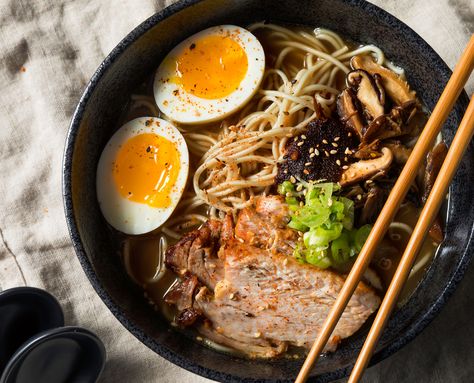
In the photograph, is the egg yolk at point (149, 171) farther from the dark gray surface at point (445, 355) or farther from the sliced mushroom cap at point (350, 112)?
the dark gray surface at point (445, 355)

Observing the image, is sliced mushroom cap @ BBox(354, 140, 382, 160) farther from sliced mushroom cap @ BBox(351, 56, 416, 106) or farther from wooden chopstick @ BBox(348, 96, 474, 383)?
wooden chopstick @ BBox(348, 96, 474, 383)

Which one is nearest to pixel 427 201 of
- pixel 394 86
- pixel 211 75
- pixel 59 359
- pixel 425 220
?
pixel 425 220

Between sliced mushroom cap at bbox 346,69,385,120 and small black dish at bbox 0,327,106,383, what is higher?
sliced mushroom cap at bbox 346,69,385,120

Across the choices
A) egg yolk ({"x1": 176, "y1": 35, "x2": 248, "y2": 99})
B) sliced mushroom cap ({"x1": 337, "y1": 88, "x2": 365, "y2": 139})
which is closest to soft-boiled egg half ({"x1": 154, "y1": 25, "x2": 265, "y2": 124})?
egg yolk ({"x1": 176, "y1": 35, "x2": 248, "y2": 99})

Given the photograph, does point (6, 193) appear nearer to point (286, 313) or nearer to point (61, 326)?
point (61, 326)

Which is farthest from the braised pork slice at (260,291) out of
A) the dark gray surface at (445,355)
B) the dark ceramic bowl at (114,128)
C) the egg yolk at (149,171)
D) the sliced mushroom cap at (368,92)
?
the sliced mushroom cap at (368,92)

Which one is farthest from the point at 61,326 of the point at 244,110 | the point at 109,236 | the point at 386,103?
the point at 386,103

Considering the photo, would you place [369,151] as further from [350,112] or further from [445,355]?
[445,355]
